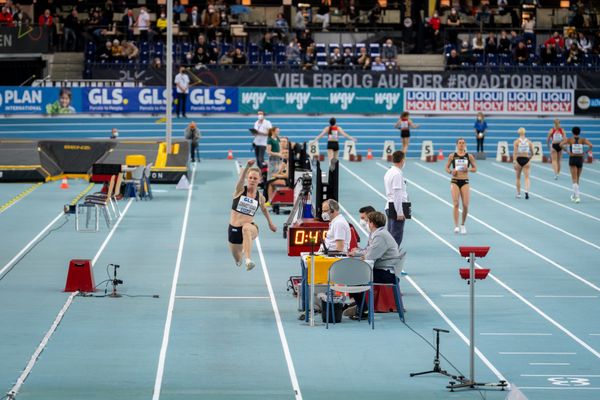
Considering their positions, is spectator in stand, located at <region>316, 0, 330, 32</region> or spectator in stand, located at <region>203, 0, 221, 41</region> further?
spectator in stand, located at <region>316, 0, 330, 32</region>

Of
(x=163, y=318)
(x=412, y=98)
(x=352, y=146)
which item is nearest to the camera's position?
(x=163, y=318)

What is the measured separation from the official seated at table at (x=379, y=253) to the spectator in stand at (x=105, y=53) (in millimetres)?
30860

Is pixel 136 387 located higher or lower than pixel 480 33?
lower

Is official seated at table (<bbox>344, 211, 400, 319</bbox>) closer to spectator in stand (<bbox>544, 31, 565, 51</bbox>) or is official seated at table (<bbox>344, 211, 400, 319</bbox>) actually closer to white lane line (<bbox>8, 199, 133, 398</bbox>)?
white lane line (<bbox>8, 199, 133, 398</bbox>)

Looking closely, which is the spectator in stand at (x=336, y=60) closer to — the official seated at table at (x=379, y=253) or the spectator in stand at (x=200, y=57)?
the spectator in stand at (x=200, y=57)

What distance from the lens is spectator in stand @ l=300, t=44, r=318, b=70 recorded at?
45.2 metres

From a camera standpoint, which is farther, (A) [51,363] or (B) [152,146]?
(B) [152,146]

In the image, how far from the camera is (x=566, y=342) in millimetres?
13984

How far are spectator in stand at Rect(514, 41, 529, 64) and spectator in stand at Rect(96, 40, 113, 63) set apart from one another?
15.7m

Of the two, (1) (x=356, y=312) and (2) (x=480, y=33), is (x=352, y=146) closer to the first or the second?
(2) (x=480, y=33)

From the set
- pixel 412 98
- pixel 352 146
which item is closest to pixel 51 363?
pixel 352 146

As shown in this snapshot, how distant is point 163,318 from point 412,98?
30830 millimetres

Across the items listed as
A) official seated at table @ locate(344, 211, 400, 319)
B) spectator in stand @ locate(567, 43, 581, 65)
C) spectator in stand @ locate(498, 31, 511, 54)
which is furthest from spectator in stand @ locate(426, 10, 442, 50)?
official seated at table @ locate(344, 211, 400, 319)

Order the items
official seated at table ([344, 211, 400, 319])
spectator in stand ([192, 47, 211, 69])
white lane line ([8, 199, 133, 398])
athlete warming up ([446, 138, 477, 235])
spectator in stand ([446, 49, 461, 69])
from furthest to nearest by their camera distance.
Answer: spectator in stand ([446, 49, 461, 69]) < spectator in stand ([192, 47, 211, 69]) < athlete warming up ([446, 138, 477, 235]) < official seated at table ([344, 211, 400, 319]) < white lane line ([8, 199, 133, 398])
